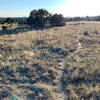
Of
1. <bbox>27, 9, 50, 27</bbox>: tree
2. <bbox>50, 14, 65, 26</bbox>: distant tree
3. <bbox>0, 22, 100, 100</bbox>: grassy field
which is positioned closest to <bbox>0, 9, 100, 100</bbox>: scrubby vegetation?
<bbox>0, 22, 100, 100</bbox>: grassy field

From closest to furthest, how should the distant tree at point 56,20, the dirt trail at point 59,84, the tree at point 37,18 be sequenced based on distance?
the dirt trail at point 59,84
the tree at point 37,18
the distant tree at point 56,20

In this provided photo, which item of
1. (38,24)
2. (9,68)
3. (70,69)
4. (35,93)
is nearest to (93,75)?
(70,69)

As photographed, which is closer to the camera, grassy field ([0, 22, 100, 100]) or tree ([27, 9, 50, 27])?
grassy field ([0, 22, 100, 100])

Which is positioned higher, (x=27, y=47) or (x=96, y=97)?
(x=27, y=47)

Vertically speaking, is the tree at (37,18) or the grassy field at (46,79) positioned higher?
the tree at (37,18)

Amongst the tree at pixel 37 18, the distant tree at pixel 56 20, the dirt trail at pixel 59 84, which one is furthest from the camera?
the distant tree at pixel 56 20

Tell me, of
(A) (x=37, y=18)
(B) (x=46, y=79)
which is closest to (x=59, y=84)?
(B) (x=46, y=79)

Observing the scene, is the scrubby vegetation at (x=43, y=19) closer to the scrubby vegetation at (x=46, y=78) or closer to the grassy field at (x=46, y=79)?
the scrubby vegetation at (x=46, y=78)

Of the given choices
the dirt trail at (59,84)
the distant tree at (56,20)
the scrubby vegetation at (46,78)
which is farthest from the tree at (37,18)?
the dirt trail at (59,84)

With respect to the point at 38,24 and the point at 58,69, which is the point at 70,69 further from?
the point at 38,24

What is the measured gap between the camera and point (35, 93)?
13.6 ft

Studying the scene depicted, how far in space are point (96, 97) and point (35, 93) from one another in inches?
79.5

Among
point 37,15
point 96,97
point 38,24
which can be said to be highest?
point 37,15

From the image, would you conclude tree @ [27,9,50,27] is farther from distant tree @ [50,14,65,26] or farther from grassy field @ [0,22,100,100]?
grassy field @ [0,22,100,100]
